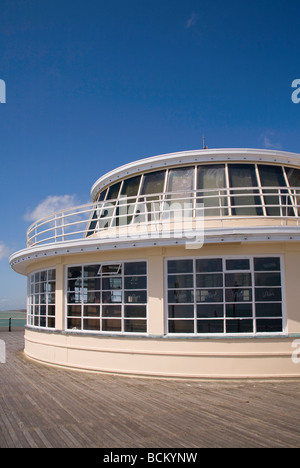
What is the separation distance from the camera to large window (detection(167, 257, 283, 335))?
999 centimetres

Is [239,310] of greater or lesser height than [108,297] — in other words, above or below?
below

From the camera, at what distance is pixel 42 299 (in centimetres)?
1352

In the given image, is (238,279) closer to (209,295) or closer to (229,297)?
(229,297)

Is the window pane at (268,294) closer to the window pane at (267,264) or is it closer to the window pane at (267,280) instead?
the window pane at (267,280)

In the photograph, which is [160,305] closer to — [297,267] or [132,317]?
[132,317]

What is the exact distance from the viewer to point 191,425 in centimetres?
665

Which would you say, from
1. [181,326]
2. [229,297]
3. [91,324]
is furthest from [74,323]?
[229,297]

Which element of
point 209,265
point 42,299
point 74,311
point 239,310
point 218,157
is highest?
point 218,157

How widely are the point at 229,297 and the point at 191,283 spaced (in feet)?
3.24

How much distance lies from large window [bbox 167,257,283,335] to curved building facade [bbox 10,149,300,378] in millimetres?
25

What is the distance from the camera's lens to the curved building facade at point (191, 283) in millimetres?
9836

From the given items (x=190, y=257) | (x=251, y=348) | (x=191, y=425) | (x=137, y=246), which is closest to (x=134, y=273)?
(x=137, y=246)

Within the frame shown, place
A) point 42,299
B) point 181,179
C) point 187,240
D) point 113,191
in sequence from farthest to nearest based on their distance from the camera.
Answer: point 113,191
point 42,299
point 181,179
point 187,240

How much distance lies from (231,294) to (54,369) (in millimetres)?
5646
